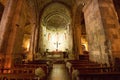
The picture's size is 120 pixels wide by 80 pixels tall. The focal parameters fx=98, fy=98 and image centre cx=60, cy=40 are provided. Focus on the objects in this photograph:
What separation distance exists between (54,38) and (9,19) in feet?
52.8

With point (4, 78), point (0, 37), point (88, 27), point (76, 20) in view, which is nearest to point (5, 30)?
point (0, 37)

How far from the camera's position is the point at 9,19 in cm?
672

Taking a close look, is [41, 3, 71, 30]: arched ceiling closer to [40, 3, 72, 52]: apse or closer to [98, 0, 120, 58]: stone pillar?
[40, 3, 72, 52]: apse

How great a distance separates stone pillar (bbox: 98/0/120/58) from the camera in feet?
17.5

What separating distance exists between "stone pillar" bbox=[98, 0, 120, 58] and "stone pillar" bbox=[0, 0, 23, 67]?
5884 millimetres

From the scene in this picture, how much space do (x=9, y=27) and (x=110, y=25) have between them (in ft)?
21.2

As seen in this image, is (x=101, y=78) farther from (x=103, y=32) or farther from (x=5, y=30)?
(x=5, y=30)

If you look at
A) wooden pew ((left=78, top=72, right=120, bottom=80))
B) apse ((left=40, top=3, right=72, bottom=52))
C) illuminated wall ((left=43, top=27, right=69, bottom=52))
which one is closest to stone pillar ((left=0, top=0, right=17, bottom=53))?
wooden pew ((left=78, top=72, right=120, bottom=80))

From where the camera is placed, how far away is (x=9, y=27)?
6.66 m

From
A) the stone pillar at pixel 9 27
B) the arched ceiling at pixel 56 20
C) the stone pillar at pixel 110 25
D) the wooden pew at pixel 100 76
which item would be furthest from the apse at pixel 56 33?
the wooden pew at pixel 100 76

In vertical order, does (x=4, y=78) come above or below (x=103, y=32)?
below

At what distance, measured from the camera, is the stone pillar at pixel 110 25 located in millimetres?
5323

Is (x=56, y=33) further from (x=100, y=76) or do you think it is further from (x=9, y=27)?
(x=100, y=76)

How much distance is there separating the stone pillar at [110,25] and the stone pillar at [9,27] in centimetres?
588
